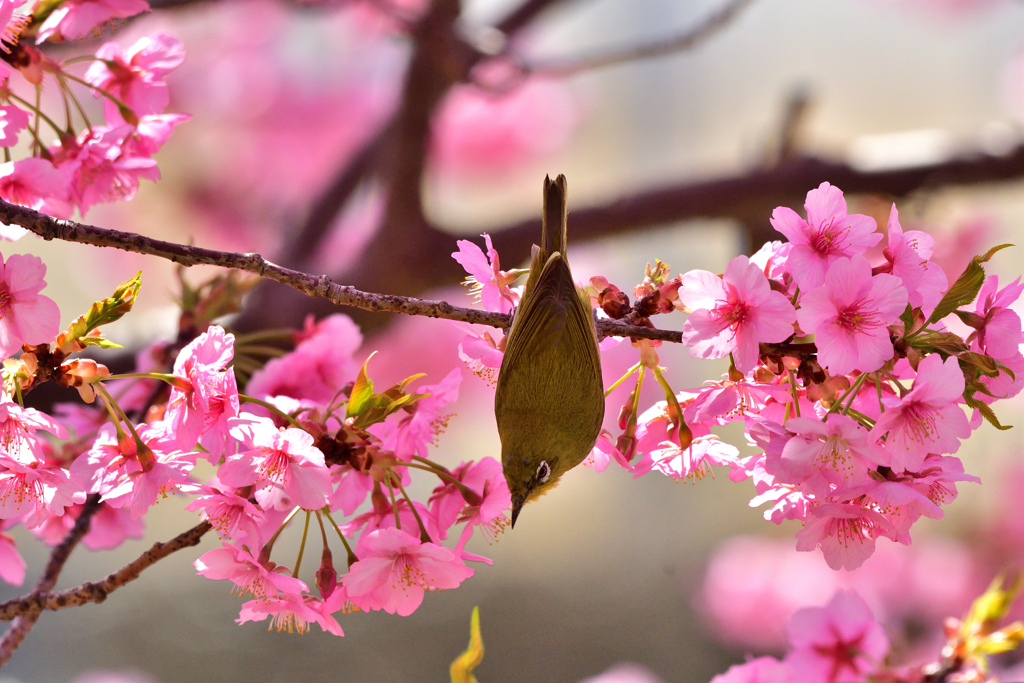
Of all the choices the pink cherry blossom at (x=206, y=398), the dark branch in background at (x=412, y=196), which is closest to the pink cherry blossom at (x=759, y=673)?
the pink cherry blossom at (x=206, y=398)

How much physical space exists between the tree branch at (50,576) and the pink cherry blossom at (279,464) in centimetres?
20

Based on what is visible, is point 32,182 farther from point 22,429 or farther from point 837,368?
point 837,368

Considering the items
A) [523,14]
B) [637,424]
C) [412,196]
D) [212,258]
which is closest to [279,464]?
[212,258]

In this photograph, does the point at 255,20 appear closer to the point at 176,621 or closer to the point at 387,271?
the point at 387,271

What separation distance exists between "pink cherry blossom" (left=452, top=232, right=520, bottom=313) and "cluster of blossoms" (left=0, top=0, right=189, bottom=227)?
217 millimetres

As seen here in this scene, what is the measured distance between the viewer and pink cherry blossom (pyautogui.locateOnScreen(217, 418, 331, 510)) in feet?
1.28

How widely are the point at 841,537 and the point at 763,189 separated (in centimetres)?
112

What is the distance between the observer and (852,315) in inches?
15.1

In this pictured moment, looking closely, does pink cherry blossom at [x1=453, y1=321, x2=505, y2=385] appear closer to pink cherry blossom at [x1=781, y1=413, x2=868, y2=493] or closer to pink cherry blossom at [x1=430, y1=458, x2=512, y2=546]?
pink cherry blossom at [x1=430, y1=458, x2=512, y2=546]

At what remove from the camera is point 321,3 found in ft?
5.29

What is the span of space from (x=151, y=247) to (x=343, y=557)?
0.73 feet

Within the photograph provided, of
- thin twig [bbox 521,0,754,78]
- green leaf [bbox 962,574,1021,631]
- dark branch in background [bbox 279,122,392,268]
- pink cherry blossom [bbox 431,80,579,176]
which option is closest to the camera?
green leaf [bbox 962,574,1021,631]

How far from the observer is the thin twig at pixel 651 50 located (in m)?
1.17

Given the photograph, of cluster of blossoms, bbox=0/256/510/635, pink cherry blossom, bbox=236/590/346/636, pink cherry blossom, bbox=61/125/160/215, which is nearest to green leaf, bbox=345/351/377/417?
cluster of blossoms, bbox=0/256/510/635
